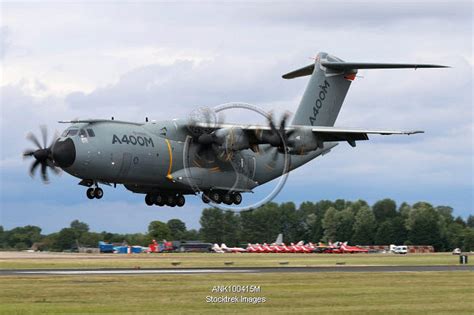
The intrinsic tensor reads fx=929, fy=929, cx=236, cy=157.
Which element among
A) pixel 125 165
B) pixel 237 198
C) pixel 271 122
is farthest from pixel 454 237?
pixel 125 165

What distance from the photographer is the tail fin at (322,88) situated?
55.1 metres

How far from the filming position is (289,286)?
35688 millimetres

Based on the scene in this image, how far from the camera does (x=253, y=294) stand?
32.3 m

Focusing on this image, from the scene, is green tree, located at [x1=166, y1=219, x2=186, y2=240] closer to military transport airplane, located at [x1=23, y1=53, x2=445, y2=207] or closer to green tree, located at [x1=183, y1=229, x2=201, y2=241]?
green tree, located at [x1=183, y1=229, x2=201, y2=241]

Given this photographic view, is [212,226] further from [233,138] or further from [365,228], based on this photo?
[233,138]

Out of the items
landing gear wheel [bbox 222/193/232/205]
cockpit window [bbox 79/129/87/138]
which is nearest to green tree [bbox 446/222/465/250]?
landing gear wheel [bbox 222/193/232/205]

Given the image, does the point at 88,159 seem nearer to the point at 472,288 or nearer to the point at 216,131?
the point at 216,131

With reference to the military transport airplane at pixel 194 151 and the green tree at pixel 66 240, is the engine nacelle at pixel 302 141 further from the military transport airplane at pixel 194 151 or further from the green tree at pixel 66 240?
the green tree at pixel 66 240

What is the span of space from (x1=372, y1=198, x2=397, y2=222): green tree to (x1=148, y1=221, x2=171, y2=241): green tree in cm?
2555

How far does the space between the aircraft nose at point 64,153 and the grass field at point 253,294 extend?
6.30 meters

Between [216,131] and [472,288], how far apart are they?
59.2ft

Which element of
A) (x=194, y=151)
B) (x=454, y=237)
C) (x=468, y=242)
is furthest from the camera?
(x=454, y=237)

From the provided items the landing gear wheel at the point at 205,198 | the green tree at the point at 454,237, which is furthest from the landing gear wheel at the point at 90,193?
the green tree at the point at 454,237

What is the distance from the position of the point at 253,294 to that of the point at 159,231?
270ft
